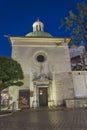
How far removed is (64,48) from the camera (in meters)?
20.2

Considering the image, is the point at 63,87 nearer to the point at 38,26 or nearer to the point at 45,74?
the point at 45,74

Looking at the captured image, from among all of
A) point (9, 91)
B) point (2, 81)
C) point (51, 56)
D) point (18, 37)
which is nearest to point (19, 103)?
point (9, 91)

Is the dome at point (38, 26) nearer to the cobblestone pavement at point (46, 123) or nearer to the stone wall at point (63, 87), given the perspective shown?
the stone wall at point (63, 87)

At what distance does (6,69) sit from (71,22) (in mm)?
5974

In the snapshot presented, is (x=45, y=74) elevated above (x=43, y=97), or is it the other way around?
(x=45, y=74)

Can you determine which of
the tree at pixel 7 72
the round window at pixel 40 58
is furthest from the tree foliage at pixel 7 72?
the round window at pixel 40 58

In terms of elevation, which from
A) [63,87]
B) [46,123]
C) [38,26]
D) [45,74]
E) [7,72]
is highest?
[38,26]

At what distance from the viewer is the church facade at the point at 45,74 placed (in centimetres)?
1808

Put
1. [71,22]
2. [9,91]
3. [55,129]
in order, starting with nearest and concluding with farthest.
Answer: [55,129] < [71,22] < [9,91]

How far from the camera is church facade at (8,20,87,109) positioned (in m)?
18.1

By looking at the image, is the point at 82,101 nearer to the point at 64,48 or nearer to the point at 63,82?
the point at 63,82

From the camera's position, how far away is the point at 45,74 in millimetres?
18812

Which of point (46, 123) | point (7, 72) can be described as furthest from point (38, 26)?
point (46, 123)

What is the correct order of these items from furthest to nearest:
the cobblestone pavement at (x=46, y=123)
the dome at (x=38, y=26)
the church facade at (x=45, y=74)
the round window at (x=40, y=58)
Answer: the dome at (x=38, y=26)
the round window at (x=40, y=58)
the church facade at (x=45, y=74)
the cobblestone pavement at (x=46, y=123)
